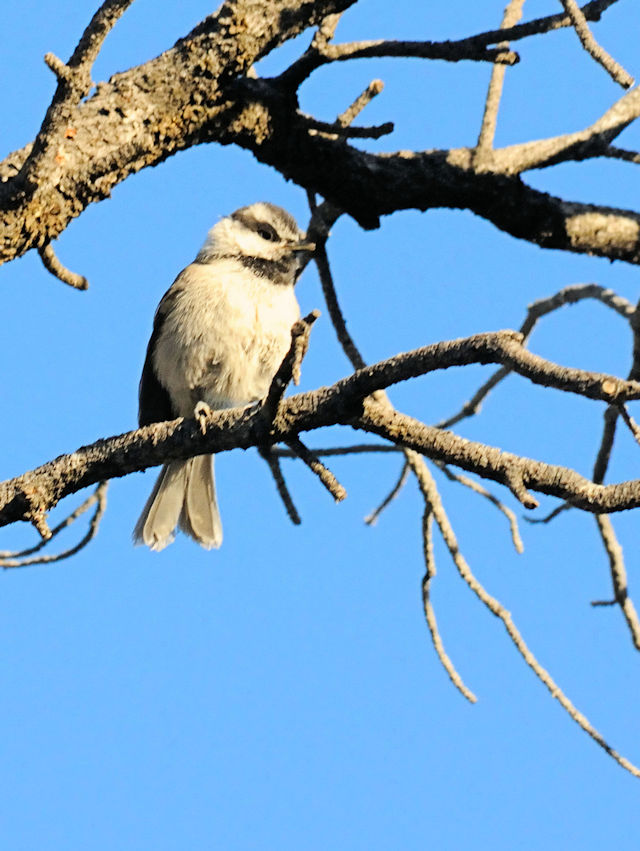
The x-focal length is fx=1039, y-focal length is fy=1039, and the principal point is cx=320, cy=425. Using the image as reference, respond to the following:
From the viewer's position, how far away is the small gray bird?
4.66 meters

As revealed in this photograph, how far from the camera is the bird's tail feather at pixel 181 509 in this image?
502cm

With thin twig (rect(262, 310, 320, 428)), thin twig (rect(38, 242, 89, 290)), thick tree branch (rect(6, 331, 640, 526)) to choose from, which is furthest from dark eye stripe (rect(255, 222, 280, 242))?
thin twig (rect(262, 310, 320, 428))

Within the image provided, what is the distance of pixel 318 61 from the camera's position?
3893 millimetres

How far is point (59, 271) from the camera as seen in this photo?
3693mm

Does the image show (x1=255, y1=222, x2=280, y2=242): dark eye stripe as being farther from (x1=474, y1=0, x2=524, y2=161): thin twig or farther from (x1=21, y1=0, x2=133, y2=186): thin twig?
(x1=21, y1=0, x2=133, y2=186): thin twig

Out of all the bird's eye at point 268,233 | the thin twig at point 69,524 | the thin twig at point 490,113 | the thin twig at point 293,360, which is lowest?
the thin twig at point 293,360

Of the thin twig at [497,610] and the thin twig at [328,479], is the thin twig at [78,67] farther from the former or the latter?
the thin twig at [497,610]

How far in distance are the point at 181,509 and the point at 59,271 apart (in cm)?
172

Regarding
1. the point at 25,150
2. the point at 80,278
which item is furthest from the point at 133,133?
the point at 80,278

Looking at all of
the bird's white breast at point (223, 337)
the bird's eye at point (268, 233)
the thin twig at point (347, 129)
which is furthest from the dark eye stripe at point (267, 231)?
the thin twig at point (347, 129)

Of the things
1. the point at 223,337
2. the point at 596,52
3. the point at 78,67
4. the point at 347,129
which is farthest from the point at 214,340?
the point at 596,52

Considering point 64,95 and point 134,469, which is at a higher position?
point 64,95

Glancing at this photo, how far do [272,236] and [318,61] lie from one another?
4.63 feet

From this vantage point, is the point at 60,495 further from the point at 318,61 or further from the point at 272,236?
the point at 272,236
